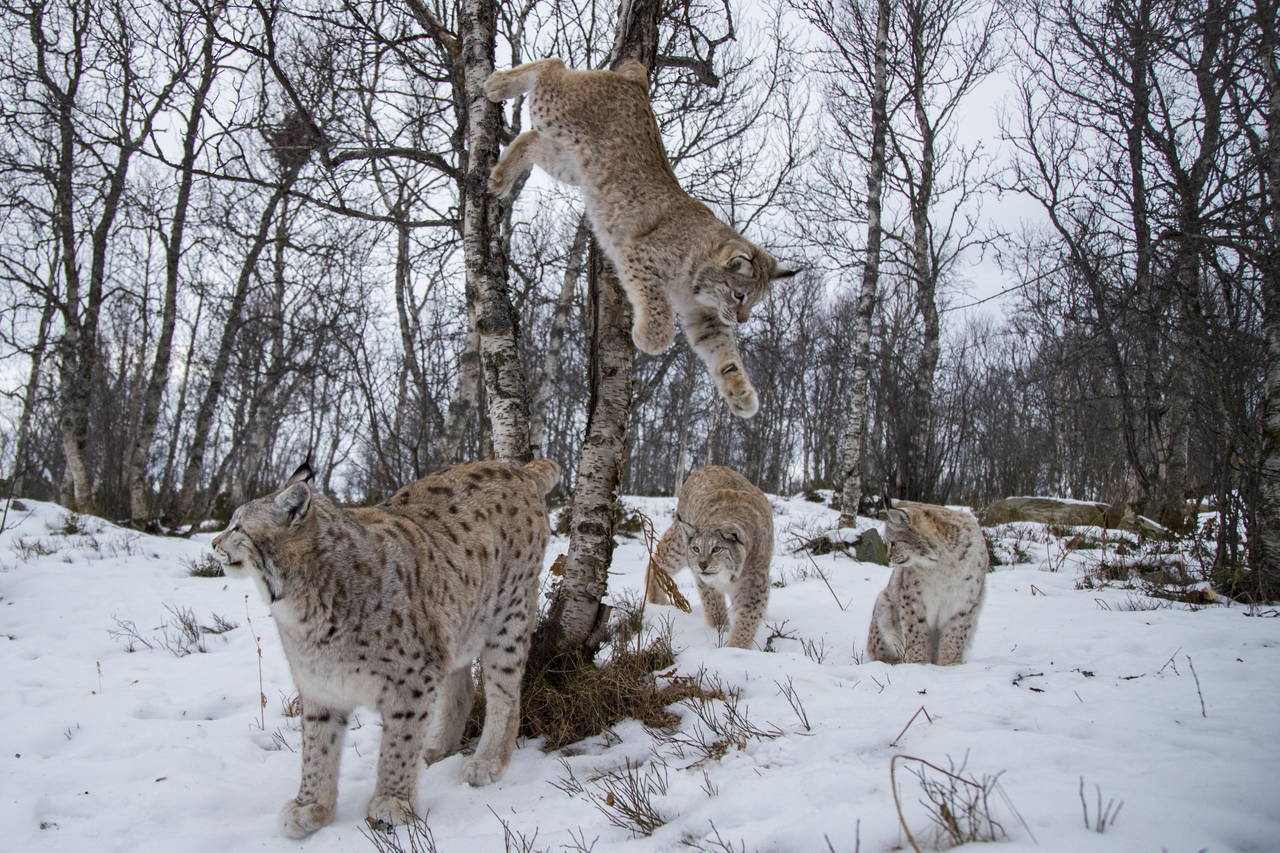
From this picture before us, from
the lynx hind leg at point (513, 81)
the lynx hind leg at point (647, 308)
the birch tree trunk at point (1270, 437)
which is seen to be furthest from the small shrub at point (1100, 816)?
the birch tree trunk at point (1270, 437)

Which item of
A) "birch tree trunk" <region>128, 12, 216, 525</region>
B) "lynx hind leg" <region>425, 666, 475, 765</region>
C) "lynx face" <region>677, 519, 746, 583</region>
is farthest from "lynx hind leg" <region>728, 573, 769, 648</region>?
"birch tree trunk" <region>128, 12, 216, 525</region>

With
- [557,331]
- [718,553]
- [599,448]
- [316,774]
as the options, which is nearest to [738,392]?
[599,448]

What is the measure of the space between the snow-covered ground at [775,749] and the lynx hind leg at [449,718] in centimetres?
22

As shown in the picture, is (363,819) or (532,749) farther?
(532,749)

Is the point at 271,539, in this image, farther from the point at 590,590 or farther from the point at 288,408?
the point at 288,408

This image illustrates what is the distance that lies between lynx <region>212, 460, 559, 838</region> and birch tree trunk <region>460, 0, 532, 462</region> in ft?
2.32

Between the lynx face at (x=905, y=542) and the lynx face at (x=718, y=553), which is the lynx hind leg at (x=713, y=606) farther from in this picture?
the lynx face at (x=905, y=542)

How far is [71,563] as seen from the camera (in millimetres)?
8516

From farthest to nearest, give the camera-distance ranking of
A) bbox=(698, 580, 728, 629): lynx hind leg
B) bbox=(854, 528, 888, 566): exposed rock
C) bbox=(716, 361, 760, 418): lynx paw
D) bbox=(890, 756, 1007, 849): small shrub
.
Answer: bbox=(854, 528, 888, 566): exposed rock < bbox=(698, 580, 728, 629): lynx hind leg < bbox=(716, 361, 760, 418): lynx paw < bbox=(890, 756, 1007, 849): small shrub

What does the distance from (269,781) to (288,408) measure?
28936 mm

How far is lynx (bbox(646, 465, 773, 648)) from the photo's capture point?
6.56 metres

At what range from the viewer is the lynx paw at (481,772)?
12.3 ft

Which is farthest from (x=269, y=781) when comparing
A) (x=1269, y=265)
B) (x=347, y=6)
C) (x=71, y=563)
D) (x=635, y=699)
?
(x=1269, y=265)

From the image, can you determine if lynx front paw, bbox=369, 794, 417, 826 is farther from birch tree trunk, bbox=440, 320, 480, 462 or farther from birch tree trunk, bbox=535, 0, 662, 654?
birch tree trunk, bbox=440, 320, 480, 462
